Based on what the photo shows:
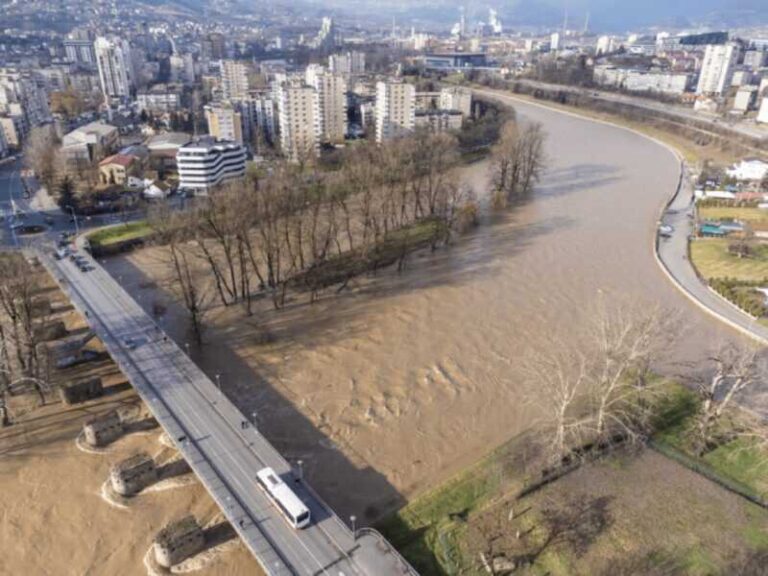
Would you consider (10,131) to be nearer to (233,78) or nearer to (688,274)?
(233,78)

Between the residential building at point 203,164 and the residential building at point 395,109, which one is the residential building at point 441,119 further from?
the residential building at point 203,164

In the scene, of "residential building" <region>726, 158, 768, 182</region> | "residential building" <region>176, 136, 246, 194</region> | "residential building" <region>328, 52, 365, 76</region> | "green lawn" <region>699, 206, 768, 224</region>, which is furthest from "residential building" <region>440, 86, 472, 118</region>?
"residential building" <region>328, 52, 365, 76</region>

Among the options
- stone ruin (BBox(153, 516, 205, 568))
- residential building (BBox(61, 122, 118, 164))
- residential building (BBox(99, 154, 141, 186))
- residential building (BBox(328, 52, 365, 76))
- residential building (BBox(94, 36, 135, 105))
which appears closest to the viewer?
stone ruin (BBox(153, 516, 205, 568))

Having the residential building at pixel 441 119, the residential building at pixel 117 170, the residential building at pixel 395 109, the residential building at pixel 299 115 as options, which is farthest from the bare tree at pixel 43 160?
the residential building at pixel 441 119

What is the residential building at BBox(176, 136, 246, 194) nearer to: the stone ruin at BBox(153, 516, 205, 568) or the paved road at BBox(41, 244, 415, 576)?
the paved road at BBox(41, 244, 415, 576)

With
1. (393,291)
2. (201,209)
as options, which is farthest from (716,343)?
(201,209)

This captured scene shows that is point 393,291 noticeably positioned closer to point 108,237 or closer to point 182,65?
point 108,237
